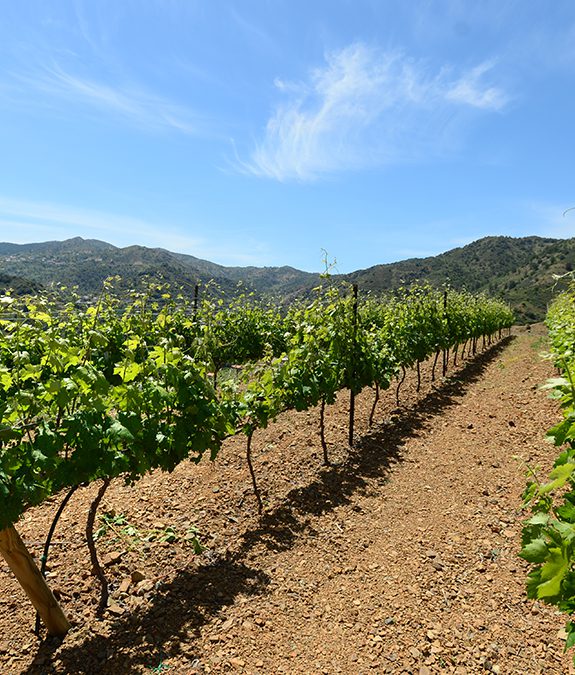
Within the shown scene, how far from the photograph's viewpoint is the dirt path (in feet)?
11.1

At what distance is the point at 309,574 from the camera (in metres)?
4.43

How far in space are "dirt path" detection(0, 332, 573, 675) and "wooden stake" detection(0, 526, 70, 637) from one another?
17 cm

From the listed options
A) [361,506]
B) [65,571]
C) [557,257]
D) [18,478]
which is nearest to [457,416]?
[361,506]

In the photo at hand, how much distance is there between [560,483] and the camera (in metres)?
1.70

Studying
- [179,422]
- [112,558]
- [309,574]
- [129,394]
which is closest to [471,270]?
[309,574]

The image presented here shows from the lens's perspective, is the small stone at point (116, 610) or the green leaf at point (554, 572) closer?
the green leaf at point (554, 572)

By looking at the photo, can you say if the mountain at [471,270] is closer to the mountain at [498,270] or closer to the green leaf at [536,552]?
the mountain at [498,270]

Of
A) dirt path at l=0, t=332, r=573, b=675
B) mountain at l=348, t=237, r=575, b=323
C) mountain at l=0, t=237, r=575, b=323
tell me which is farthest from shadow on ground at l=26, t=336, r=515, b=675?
mountain at l=0, t=237, r=575, b=323

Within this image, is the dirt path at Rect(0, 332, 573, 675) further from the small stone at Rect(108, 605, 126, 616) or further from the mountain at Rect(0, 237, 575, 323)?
the mountain at Rect(0, 237, 575, 323)

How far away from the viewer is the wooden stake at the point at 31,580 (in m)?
3.24

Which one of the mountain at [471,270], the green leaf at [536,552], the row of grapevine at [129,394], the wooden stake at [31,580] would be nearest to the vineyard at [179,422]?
the row of grapevine at [129,394]

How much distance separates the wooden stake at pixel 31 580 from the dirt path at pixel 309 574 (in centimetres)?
17

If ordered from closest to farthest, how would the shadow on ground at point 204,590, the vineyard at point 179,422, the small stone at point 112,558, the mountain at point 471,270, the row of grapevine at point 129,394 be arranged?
the row of grapevine at point 129,394, the vineyard at point 179,422, the shadow on ground at point 204,590, the small stone at point 112,558, the mountain at point 471,270

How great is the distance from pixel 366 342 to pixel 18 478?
624cm
